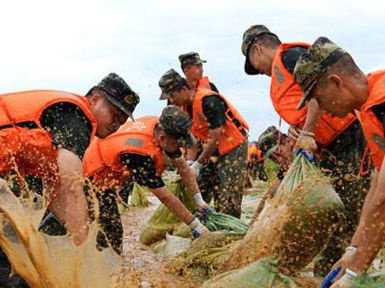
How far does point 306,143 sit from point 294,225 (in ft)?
Result: 2.28

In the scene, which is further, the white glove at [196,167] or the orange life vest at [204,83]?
the orange life vest at [204,83]

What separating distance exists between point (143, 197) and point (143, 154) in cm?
455

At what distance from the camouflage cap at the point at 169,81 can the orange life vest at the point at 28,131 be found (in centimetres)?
263

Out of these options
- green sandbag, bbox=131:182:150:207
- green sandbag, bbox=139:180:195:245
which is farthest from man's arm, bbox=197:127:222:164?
green sandbag, bbox=131:182:150:207

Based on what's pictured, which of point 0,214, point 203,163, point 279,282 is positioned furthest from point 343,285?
point 203,163

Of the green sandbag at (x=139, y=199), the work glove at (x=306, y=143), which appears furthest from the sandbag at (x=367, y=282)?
the green sandbag at (x=139, y=199)

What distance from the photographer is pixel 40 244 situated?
3.00m

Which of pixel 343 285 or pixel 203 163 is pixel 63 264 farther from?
pixel 203 163

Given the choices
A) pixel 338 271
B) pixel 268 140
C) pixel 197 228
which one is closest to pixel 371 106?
pixel 338 271

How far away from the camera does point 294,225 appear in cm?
375

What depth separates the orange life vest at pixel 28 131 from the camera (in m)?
3.47

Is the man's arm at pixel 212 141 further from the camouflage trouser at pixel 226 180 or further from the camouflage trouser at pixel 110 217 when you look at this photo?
the camouflage trouser at pixel 110 217

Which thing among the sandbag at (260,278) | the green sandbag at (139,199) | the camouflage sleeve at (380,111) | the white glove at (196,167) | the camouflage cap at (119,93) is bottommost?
the green sandbag at (139,199)

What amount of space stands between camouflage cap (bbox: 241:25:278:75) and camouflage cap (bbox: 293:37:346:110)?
1991mm
